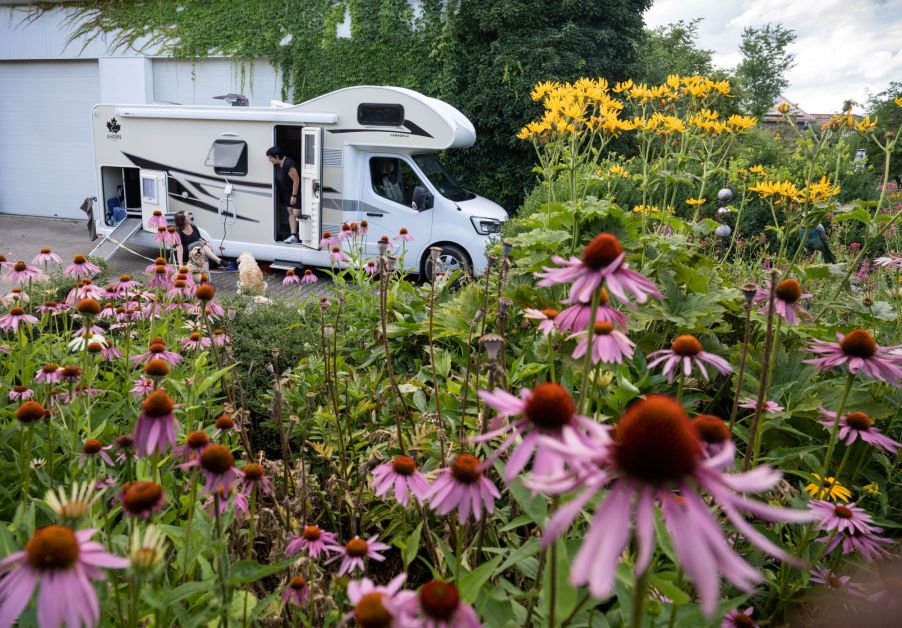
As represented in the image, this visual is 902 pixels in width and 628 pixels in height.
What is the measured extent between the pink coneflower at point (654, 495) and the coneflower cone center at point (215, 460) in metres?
0.73

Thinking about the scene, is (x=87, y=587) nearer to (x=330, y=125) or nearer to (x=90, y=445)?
(x=90, y=445)

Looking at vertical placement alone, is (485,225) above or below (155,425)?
below

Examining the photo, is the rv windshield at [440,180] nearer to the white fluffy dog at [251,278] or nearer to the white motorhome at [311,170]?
the white motorhome at [311,170]

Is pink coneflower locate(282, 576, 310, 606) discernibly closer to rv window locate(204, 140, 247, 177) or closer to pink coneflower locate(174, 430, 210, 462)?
pink coneflower locate(174, 430, 210, 462)

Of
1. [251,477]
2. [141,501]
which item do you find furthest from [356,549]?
[141,501]

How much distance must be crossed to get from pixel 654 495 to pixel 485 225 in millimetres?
8885

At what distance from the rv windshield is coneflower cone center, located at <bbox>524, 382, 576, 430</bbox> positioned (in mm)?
8936

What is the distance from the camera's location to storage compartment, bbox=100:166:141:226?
11.7 metres

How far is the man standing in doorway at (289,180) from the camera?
33.2 feet

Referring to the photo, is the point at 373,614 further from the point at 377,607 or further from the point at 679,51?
the point at 679,51

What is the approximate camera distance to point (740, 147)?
12633 mm

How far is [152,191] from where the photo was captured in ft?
36.3

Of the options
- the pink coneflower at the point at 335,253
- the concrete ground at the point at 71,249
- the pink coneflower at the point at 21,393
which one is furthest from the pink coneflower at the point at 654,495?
the concrete ground at the point at 71,249

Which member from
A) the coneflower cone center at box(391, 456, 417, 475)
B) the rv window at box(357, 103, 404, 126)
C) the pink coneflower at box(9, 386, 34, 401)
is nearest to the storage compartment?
the rv window at box(357, 103, 404, 126)
